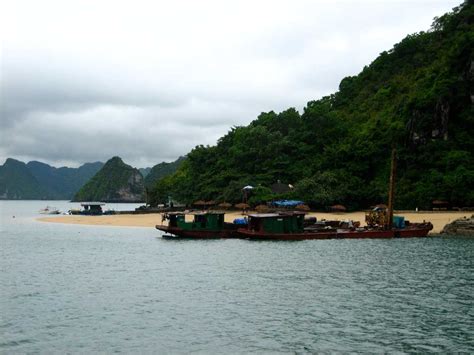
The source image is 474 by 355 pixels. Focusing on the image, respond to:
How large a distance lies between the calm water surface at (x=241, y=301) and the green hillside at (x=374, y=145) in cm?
3861

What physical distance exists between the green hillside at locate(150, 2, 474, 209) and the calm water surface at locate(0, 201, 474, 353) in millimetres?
38612

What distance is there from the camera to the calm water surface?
705 inches

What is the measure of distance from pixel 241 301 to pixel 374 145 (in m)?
74.5

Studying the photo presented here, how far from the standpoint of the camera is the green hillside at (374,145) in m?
82.2

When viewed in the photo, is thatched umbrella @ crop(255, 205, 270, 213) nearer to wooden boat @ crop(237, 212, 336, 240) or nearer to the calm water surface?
wooden boat @ crop(237, 212, 336, 240)

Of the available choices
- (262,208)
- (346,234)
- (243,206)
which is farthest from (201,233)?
(243,206)

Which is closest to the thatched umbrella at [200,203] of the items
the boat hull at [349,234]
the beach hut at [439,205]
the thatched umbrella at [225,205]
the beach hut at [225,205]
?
the beach hut at [225,205]

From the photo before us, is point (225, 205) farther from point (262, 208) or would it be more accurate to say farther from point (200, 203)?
point (262, 208)

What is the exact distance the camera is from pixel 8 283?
29.9 metres

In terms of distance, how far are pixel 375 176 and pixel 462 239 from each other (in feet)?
137

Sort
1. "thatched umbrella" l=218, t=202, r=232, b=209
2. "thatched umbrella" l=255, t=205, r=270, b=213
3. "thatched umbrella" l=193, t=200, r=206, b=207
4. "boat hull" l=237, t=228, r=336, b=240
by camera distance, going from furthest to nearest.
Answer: "thatched umbrella" l=193, t=200, r=206, b=207
"thatched umbrella" l=218, t=202, r=232, b=209
"thatched umbrella" l=255, t=205, r=270, b=213
"boat hull" l=237, t=228, r=336, b=240

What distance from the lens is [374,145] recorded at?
9225cm

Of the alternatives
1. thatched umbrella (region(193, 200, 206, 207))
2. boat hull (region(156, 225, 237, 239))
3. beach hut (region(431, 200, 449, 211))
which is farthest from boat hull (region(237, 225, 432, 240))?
thatched umbrella (region(193, 200, 206, 207))

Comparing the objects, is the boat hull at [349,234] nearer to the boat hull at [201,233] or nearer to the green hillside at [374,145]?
the boat hull at [201,233]
